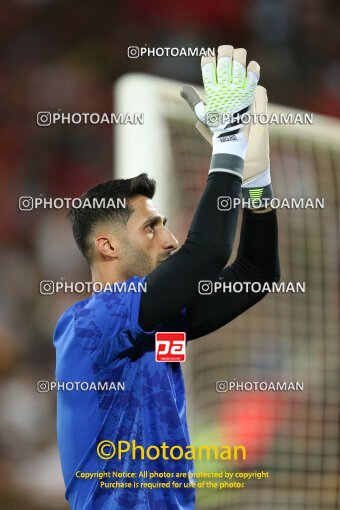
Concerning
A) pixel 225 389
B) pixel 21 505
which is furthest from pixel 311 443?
pixel 21 505

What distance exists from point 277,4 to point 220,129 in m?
0.86

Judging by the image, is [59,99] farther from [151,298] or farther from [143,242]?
[151,298]

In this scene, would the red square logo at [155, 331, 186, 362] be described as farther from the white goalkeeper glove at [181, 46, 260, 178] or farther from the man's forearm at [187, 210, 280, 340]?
the white goalkeeper glove at [181, 46, 260, 178]

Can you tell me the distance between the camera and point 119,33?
1920mm

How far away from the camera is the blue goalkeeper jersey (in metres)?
1.25

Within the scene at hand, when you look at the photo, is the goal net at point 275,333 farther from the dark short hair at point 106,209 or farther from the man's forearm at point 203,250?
the man's forearm at point 203,250

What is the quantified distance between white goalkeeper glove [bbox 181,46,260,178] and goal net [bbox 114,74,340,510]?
0.39 m

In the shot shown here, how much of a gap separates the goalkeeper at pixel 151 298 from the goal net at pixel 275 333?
263 mm

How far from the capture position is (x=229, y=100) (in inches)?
47.4

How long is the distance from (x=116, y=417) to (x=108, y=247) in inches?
11.5

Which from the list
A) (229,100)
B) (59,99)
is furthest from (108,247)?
(59,99)

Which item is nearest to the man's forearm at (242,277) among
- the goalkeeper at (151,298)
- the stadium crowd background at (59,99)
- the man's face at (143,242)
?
the goalkeeper at (151,298)

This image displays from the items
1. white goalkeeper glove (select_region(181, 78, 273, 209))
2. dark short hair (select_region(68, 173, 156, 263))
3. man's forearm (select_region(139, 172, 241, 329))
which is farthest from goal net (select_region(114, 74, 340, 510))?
man's forearm (select_region(139, 172, 241, 329))

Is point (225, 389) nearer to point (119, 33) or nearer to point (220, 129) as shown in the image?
Result: point (220, 129)
